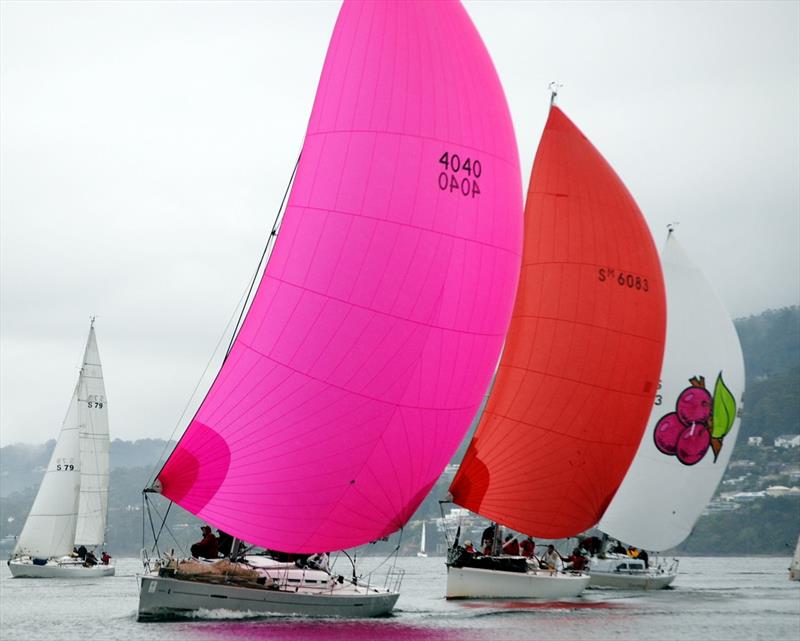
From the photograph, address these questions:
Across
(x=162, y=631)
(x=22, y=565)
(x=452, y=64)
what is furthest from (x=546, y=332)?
(x=22, y=565)

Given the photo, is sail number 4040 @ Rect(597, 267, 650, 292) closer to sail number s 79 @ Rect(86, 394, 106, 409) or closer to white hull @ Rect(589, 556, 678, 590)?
white hull @ Rect(589, 556, 678, 590)

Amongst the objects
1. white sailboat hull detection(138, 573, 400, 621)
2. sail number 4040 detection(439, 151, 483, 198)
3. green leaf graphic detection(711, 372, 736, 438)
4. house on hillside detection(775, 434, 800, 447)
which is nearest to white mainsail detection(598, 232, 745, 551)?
green leaf graphic detection(711, 372, 736, 438)

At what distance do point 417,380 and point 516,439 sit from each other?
369 inches

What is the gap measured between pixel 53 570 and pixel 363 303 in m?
35.7

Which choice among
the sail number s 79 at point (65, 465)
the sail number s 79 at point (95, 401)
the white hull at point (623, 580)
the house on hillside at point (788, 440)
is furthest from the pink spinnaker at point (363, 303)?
the house on hillside at point (788, 440)

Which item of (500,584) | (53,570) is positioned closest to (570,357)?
(500,584)

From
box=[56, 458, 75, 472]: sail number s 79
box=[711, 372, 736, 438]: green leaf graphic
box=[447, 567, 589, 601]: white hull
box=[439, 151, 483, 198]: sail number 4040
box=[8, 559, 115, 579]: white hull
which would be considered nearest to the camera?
box=[439, 151, 483, 198]: sail number 4040

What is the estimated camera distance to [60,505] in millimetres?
53906

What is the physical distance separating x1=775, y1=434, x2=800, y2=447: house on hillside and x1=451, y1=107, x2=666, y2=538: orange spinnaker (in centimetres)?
15274

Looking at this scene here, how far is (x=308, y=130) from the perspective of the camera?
78.5ft

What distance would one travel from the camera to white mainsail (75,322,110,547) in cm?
5544

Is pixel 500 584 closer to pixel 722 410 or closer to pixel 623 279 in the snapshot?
pixel 623 279

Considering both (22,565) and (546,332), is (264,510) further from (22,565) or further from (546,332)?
(22,565)

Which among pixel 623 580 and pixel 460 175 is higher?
pixel 460 175
